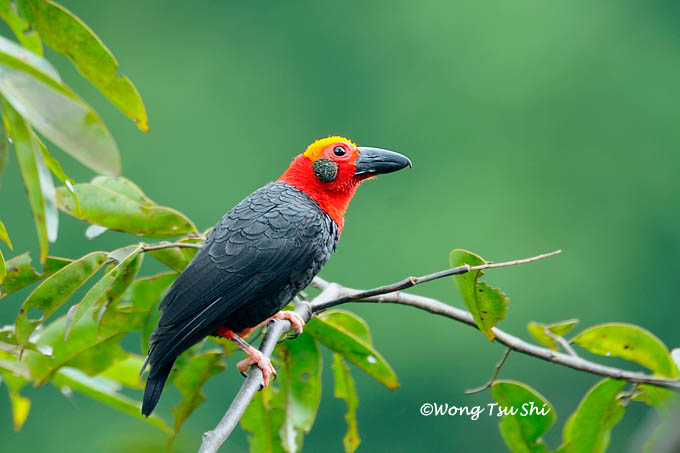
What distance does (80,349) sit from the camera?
2619mm

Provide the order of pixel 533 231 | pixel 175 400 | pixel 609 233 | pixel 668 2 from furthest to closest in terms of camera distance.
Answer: pixel 668 2, pixel 609 233, pixel 533 231, pixel 175 400

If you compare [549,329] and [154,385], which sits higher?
[549,329]

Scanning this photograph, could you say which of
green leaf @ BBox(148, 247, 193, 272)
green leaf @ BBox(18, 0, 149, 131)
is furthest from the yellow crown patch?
green leaf @ BBox(18, 0, 149, 131)

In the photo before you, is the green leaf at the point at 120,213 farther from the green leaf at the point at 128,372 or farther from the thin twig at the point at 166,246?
the green leaf at the point at 128,372

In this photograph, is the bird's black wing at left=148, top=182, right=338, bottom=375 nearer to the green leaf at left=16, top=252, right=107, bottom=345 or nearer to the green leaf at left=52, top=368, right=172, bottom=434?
the green leaf at left=52, top=368, right=172, bottom=434

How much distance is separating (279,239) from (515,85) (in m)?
10.7

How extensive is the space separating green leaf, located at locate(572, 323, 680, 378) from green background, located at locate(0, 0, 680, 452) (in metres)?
6.69

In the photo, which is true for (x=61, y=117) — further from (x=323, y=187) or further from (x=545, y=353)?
(x=323, y=187)

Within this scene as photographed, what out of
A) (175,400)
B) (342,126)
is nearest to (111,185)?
(175,400)

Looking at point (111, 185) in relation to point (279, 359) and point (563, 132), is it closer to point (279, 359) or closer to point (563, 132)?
point (279, 359)

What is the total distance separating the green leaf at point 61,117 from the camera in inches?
45.0

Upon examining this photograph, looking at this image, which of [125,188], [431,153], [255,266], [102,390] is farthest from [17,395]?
[431,153]

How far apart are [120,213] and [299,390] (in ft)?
2.98

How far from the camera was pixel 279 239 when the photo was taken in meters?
2.85
